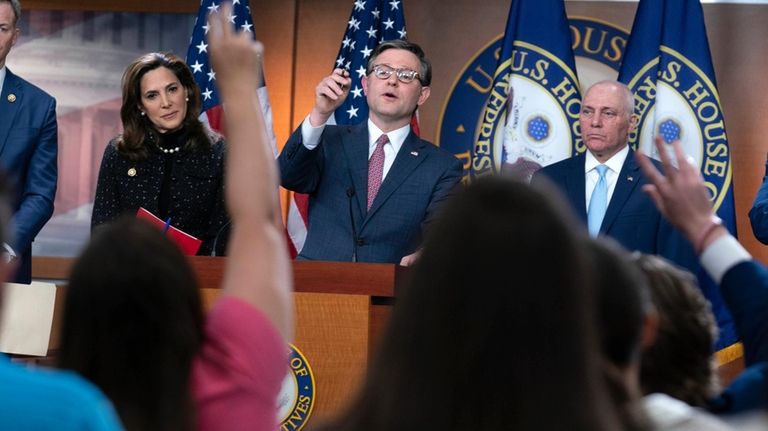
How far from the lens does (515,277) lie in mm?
1041

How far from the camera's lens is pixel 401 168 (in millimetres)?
4578

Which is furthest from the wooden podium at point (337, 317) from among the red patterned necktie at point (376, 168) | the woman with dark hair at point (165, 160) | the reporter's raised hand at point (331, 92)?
the red patterned necktie at point (376, 168)

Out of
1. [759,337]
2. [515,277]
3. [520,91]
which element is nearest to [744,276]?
[759,337]

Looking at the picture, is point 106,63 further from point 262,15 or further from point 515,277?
point 515,277

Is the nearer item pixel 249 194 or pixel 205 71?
pixel 249 194

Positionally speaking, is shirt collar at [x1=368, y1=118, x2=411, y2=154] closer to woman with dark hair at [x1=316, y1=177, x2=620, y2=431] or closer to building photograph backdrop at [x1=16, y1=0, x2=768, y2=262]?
building photograph backdrop at [x1=16, y1=0, x2=768, y2=262]

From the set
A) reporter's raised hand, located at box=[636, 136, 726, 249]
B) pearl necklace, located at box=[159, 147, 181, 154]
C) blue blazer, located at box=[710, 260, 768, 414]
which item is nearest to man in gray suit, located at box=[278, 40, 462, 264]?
pearl necklace, located at box=[159, 147, 181, 154]

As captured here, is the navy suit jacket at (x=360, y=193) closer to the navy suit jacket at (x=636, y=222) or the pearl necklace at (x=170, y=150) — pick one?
the pearl necklace at (x=170, y=150)

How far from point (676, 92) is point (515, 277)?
488 cm

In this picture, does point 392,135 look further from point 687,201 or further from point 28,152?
point 687,201

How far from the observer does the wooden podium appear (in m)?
3.44

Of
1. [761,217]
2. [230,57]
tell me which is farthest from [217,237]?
[230,57]

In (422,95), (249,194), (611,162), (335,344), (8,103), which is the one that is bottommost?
(335,344)

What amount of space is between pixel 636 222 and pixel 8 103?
8.42ft
